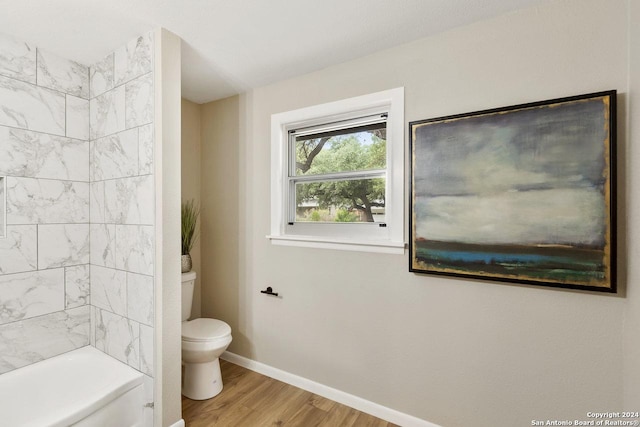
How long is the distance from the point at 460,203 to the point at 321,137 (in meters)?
1.17

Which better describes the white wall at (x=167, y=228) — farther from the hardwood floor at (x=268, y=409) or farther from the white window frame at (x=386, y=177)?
the white window frame at (x=386, y=177)

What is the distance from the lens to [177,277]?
185cm

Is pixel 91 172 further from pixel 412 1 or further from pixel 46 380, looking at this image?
pixel 412 1

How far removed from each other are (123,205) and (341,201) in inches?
58.2

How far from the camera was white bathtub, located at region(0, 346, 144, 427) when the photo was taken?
156 cm

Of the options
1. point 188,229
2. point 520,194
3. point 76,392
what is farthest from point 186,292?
point 520,194

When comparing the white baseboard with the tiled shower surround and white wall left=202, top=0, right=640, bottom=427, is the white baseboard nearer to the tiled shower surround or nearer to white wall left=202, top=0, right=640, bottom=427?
white wall left=202, top=0, right=640, bottom=427

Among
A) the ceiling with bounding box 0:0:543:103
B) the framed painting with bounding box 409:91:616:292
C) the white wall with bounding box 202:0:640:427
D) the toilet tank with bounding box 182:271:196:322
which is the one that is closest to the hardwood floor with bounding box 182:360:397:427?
the white wall with bounding box 202:0:640:427

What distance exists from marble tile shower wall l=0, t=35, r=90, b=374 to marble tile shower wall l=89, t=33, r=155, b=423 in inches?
3.1

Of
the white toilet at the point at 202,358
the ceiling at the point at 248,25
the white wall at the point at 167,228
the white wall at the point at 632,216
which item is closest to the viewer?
the white wall at the point at 632,216

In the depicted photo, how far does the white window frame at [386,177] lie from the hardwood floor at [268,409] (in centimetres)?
110

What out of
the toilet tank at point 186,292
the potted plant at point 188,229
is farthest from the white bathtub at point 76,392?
the potted plant at point 188,229

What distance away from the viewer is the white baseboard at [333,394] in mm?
1877

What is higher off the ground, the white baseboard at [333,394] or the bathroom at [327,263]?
the bathroom at [327,263]
